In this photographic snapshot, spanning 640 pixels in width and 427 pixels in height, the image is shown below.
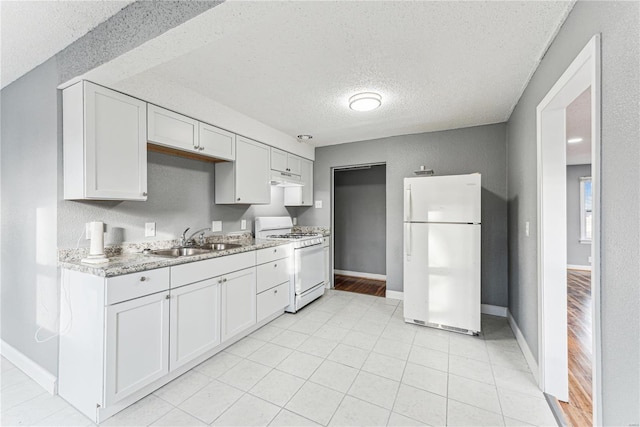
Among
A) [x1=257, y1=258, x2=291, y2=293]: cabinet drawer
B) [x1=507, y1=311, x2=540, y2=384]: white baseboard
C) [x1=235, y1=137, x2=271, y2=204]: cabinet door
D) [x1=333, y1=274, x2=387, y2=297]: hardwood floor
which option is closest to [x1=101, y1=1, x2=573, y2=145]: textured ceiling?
[x1=235, y1=137, x2=271, y2=204]: cabinet door

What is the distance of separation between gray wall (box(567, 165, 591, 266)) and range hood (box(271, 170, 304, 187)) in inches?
231

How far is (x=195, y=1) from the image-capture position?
1235 millimetres

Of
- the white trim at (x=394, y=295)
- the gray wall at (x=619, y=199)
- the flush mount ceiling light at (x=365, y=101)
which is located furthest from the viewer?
the white trim at (x=394, y=295)

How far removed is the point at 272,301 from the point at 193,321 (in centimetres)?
101

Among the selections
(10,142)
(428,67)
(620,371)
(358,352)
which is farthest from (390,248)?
(10,142)

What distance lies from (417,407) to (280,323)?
1.69m

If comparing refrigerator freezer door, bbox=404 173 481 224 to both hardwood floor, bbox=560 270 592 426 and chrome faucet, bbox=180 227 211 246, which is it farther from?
chrome faucet, bbox=180 227 211 246

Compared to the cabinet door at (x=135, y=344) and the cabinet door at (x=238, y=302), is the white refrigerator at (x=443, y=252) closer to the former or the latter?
the cabinet door at (x=238, y=302)

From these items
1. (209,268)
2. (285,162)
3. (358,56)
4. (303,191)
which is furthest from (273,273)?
(358,56)

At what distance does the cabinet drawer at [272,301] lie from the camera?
2832 mm

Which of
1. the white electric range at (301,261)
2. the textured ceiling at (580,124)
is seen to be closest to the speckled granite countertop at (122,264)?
the white electric range at (301,261)

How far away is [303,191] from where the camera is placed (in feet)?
14.3

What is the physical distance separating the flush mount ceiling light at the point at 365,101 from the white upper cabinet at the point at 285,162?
4.46ft

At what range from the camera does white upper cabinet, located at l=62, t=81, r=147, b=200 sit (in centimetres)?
181
